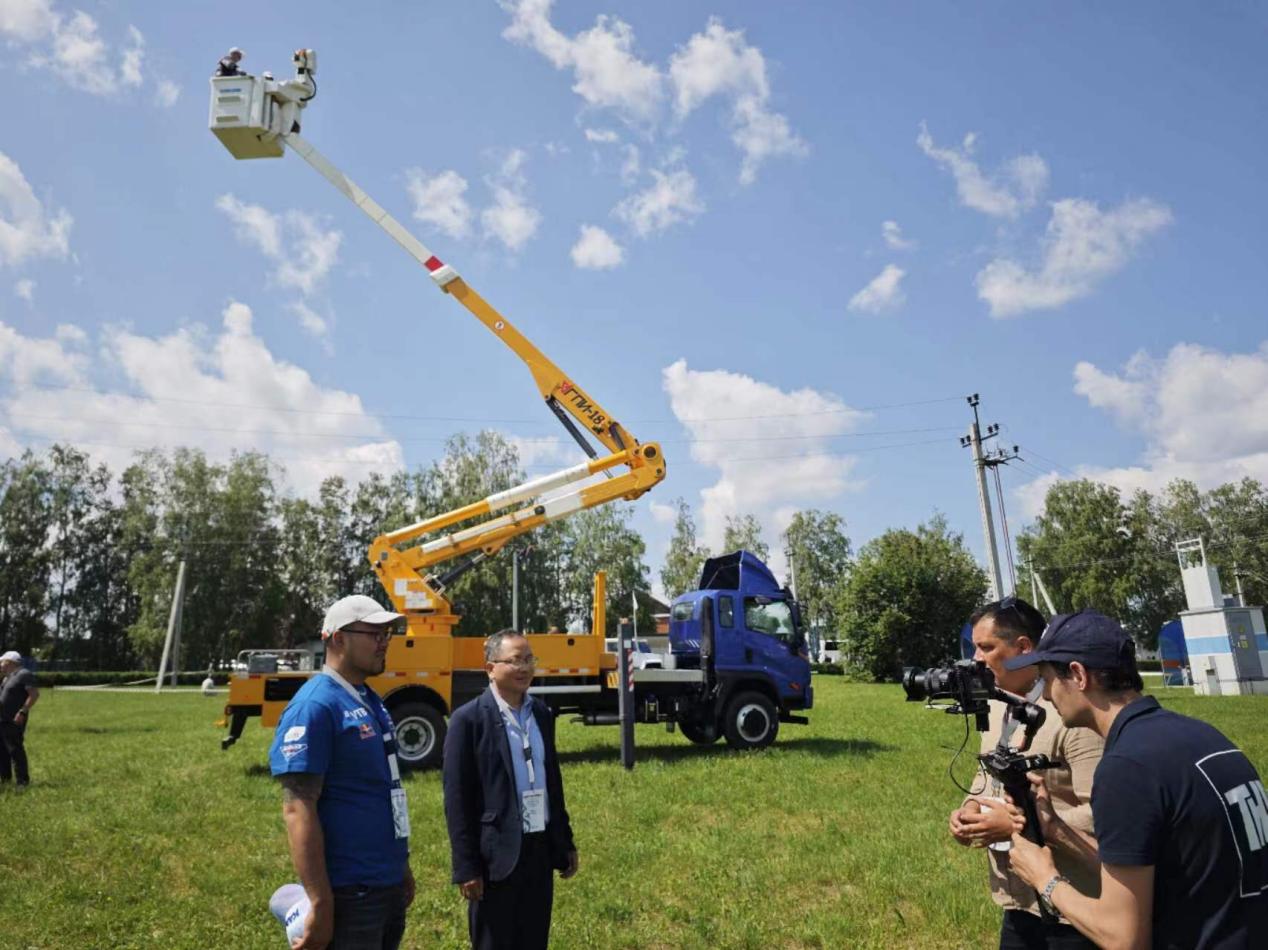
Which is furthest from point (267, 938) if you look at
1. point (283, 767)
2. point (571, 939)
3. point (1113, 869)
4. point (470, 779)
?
point (1113, 869)

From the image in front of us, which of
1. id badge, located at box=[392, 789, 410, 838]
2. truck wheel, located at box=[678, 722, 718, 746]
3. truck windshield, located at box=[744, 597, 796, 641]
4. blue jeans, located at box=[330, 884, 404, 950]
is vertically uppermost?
truck windshield, located at box=[744, 597, 796, 641]

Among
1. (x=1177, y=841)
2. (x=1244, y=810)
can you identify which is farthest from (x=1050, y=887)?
(x=1244, y=810)

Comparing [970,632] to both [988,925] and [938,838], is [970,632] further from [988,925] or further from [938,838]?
[938,838]

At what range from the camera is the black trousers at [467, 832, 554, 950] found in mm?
3396

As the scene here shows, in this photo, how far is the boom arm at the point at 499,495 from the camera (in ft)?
43.3

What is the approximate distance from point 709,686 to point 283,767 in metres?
10.6

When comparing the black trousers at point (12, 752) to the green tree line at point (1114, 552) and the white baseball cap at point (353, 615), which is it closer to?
the white baseball cap at point (353, 615)

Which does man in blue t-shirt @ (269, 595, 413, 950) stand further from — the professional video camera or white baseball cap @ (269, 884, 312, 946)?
the professional video camera

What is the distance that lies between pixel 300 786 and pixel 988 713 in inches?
103

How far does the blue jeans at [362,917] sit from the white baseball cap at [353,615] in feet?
3.05

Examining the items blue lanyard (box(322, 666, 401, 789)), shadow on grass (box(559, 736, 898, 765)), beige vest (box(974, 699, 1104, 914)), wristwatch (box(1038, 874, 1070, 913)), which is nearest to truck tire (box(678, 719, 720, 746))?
shadow on grass (box(559, 736, 898, 765))

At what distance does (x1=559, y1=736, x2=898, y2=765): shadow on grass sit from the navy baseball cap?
413 inches

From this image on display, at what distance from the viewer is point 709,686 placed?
12.9 m

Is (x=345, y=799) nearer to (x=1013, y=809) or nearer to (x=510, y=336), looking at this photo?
(x=1013, y=809)
